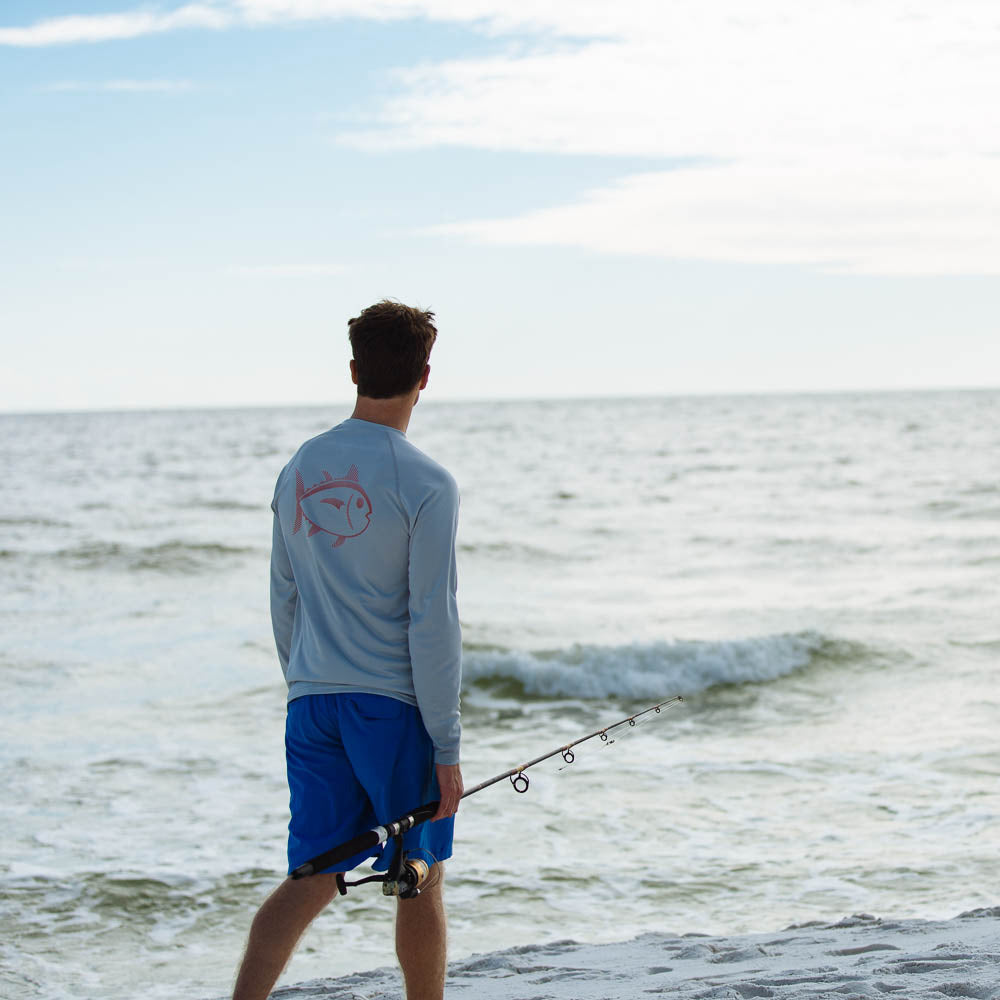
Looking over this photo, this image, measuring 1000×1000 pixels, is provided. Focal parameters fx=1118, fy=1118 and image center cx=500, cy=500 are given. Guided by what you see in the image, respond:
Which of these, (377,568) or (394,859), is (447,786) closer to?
(394,859)

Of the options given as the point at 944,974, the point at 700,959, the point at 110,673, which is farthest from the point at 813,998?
the point at 110,673

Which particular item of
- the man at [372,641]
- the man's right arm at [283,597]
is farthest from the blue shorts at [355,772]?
the man's right arm at [283,597]

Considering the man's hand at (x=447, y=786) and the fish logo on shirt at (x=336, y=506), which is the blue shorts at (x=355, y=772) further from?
the fish logo on shirt at (x=336, y=506)

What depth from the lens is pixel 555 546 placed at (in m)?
19.0

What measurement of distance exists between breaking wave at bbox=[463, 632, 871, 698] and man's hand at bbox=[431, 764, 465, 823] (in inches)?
296

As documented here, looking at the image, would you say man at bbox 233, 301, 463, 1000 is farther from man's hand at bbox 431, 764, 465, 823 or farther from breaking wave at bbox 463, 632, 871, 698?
breaking wave at bbox 463, 632, 871, 698

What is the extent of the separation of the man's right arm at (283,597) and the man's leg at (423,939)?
0.62 m

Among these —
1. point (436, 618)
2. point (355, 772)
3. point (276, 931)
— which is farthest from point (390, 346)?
point (276, 931)

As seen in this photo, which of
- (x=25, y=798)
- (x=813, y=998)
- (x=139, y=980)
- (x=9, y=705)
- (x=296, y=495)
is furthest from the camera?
(x=9, y=705)

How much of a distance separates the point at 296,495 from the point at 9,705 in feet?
23.9

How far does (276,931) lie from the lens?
8.11 feet

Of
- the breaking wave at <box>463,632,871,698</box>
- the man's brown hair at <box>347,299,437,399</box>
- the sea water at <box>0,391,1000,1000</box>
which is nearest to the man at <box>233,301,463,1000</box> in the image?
the man's brown hair at <box>347,299,437,399</box>

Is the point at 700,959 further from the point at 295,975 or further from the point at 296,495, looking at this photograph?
the point at 296,495

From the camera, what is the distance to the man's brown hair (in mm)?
2480
